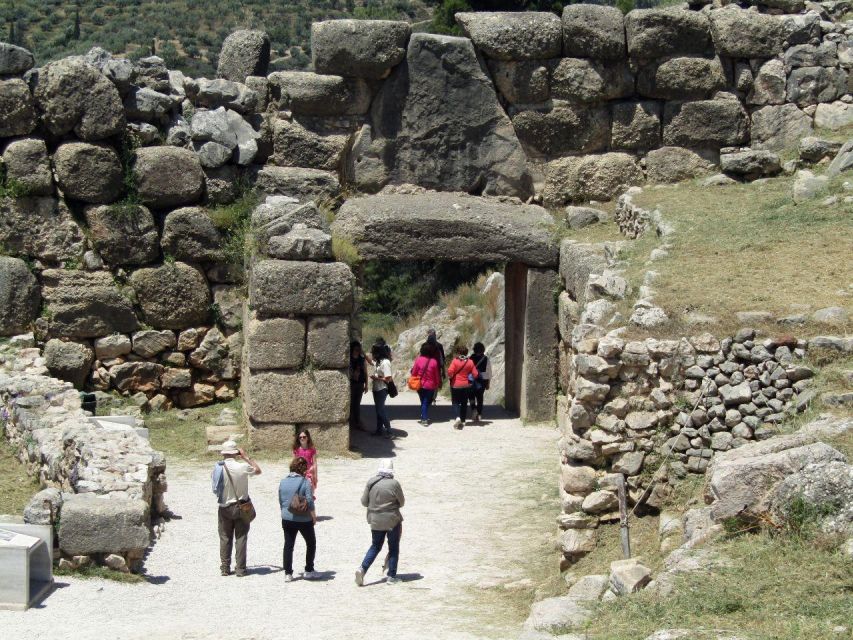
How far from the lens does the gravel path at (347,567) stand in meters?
8.43

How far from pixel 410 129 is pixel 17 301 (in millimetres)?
4967

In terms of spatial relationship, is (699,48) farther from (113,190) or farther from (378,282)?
(378,282)

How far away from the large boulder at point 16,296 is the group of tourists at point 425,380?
3.63 m

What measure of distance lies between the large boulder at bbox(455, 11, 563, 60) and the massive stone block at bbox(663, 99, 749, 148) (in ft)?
5.62

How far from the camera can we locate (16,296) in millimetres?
14859

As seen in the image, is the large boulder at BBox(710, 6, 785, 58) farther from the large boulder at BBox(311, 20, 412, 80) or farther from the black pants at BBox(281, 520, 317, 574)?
the black pants at BBox(281, 520, 317, 574)

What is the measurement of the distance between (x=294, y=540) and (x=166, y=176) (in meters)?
6.86

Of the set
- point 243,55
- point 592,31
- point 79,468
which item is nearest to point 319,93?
point 243,55

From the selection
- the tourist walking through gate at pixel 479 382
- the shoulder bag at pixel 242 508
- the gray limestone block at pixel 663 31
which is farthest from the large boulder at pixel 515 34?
the shoulder bag at pixel 242 508

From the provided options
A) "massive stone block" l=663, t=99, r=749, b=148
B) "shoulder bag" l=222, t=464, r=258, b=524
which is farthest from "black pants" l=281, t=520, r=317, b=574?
"massive stone block" l=663, t=99, r=749, b=148

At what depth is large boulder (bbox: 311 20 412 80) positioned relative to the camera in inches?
615

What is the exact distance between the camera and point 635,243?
13.6 meters

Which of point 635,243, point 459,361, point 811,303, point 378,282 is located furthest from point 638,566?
point 378,282

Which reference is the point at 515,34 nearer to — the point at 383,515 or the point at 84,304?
the point at 84,304
